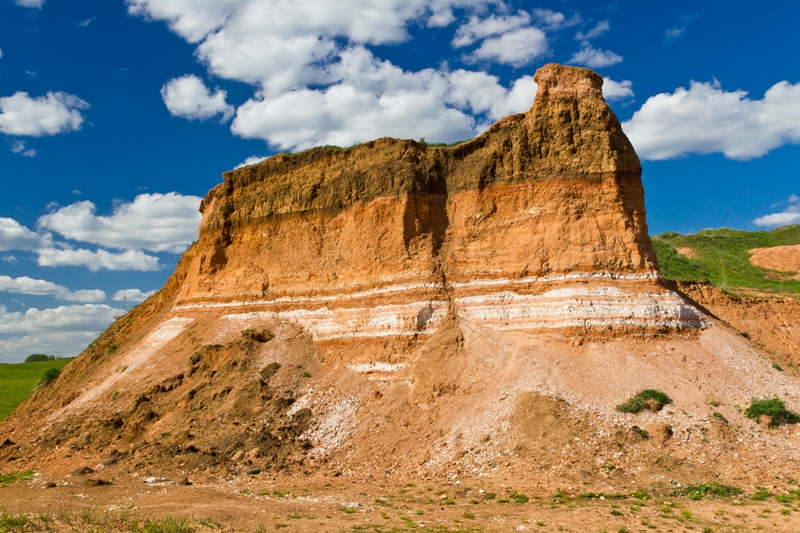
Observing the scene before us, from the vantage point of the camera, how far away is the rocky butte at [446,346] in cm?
1719

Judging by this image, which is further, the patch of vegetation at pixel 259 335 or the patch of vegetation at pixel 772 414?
the patch of vegetation at pixel 259 335

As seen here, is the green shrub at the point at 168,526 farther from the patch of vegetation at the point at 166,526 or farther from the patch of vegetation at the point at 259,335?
the patch of vegetation at the point at 259,335

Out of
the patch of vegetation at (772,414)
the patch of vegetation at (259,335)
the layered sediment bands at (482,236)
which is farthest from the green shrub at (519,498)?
the patch of vegetation at (259,335)

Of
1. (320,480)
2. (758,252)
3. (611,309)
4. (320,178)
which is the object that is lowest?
(320,480)

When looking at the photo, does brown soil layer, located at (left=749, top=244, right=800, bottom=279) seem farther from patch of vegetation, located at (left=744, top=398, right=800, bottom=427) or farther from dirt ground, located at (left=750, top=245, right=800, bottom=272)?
patch of vegetation, located at (left=744, top=398, right=800, bottom=427)

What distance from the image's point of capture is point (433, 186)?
83.0 feet

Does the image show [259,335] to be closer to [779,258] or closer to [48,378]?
[48,378]

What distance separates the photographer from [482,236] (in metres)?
23.6

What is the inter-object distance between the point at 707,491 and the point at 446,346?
9.67 m

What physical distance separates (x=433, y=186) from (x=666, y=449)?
14.3 meters

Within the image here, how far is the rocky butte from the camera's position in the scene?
17188 millimetres

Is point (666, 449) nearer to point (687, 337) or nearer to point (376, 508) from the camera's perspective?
point (687, 337)

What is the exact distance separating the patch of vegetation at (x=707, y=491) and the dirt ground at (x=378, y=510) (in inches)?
9.1

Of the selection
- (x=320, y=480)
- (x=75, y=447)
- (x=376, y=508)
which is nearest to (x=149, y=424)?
(x=75, y=447)
